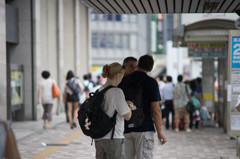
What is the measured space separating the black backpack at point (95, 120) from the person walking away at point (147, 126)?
0.80 metres

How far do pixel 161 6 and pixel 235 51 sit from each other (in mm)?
1675

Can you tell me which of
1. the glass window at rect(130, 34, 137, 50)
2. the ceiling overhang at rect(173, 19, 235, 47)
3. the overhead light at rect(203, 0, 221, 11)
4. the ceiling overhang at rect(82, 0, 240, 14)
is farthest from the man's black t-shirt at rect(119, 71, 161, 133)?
the glass window at rect(130, 34, 137, 50)

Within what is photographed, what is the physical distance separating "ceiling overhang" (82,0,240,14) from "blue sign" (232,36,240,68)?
0.67m

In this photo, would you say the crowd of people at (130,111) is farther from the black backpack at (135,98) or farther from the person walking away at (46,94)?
the person walking away at (46,94)

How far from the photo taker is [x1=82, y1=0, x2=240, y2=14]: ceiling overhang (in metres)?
9.62

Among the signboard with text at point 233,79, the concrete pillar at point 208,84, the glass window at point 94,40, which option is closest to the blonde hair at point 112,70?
the signboard with text at point 233,79

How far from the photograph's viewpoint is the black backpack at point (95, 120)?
5344 mm

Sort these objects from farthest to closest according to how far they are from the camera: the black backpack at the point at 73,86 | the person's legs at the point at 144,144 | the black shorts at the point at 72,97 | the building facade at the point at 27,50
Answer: the building facade at the point at 27,50 < the black shorts at the point at 72,97 < the black backpack at the point at 73,86 < the person's legs at the point at 144,144

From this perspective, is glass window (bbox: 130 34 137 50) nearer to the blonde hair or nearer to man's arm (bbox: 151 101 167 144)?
man's arm (bbox: 151 101 167 144)

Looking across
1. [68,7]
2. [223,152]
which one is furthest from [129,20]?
[223,152]

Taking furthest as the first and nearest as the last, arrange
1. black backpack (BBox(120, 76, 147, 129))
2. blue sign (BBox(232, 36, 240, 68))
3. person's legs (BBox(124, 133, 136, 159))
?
blue sign (BBox(232, 36, 240, 68)) < person's legs (BBox(124, 133, 136, 159)) < black backpack (BBox(120, 76, 147, 129))

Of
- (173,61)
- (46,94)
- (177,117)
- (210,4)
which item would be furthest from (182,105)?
(173,61)

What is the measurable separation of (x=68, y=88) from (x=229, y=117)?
19.2 ft

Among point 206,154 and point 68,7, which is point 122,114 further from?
point 68,7
